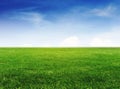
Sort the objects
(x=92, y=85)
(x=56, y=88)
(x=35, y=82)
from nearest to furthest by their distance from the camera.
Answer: (x=56, y=88) < (x=92, y=85) < (x=35, y=82)

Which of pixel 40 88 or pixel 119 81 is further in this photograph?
pixel 119 81

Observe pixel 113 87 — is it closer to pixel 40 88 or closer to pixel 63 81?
pixel 63 81

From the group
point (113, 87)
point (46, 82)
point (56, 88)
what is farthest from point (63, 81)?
point (113, 87)

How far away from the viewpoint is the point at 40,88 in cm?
1005

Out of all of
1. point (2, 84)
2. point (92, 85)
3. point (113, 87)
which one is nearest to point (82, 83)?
point (92, 85)

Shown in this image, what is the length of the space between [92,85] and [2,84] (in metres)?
4.51

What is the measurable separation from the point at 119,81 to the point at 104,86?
67.0 inches

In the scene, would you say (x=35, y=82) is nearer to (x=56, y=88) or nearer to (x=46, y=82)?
(x=46, y=82)

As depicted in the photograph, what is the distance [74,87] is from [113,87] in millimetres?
1878

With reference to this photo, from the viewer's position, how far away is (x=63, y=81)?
11586 mm

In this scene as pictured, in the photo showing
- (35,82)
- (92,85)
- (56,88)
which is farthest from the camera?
(35,82)

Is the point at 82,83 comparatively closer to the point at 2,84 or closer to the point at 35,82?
the point at 35,82

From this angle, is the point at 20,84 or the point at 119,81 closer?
the point at 20,84

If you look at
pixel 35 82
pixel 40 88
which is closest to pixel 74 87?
pixel 40 88
